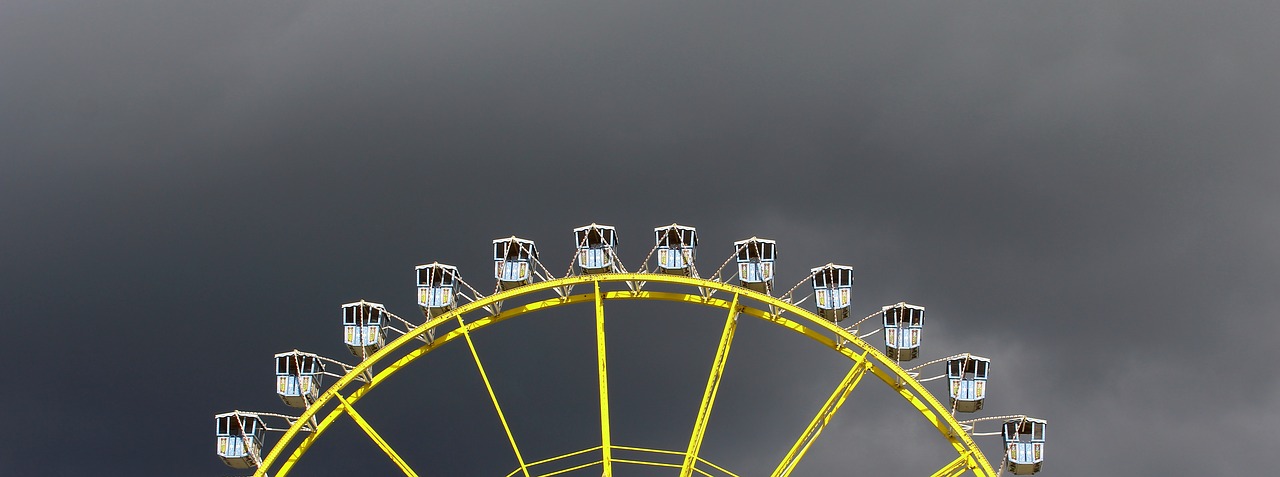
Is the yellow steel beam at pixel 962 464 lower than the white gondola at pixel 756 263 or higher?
lower

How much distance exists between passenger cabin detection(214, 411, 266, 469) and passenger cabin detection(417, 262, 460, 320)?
22.5ft

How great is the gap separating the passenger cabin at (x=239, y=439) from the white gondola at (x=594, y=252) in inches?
482

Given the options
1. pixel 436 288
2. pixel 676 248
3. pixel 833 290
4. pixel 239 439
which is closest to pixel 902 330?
pixel 833 290

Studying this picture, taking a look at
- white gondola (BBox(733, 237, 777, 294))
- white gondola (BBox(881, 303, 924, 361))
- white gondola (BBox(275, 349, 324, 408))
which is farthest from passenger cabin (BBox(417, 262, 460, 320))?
white gondola (BBox(881, 303, 924, 361))

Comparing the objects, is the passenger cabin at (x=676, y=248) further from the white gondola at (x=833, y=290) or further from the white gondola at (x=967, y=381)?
the white gondola at (x=967, y=381)

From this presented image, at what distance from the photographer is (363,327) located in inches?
2562

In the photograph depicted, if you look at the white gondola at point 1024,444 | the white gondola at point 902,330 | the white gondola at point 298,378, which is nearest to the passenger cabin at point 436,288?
the white gondola at point 298,378

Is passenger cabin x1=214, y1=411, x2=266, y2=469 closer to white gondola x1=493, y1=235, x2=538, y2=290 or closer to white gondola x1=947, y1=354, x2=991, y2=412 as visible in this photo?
white gondola x1=493, y1=235, x2=538, y2=290

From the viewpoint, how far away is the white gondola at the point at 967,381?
209 feet

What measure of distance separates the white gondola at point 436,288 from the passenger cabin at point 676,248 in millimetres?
7116

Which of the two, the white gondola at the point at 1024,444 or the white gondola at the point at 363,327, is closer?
the white gondola at the point at 1024,444

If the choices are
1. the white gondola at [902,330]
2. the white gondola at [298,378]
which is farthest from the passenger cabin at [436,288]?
the white gondola at [902,330]

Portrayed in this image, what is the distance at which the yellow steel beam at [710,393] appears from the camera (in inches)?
2389

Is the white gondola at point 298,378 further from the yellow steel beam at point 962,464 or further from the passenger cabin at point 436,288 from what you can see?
the yellow steel beam at point 962,464
